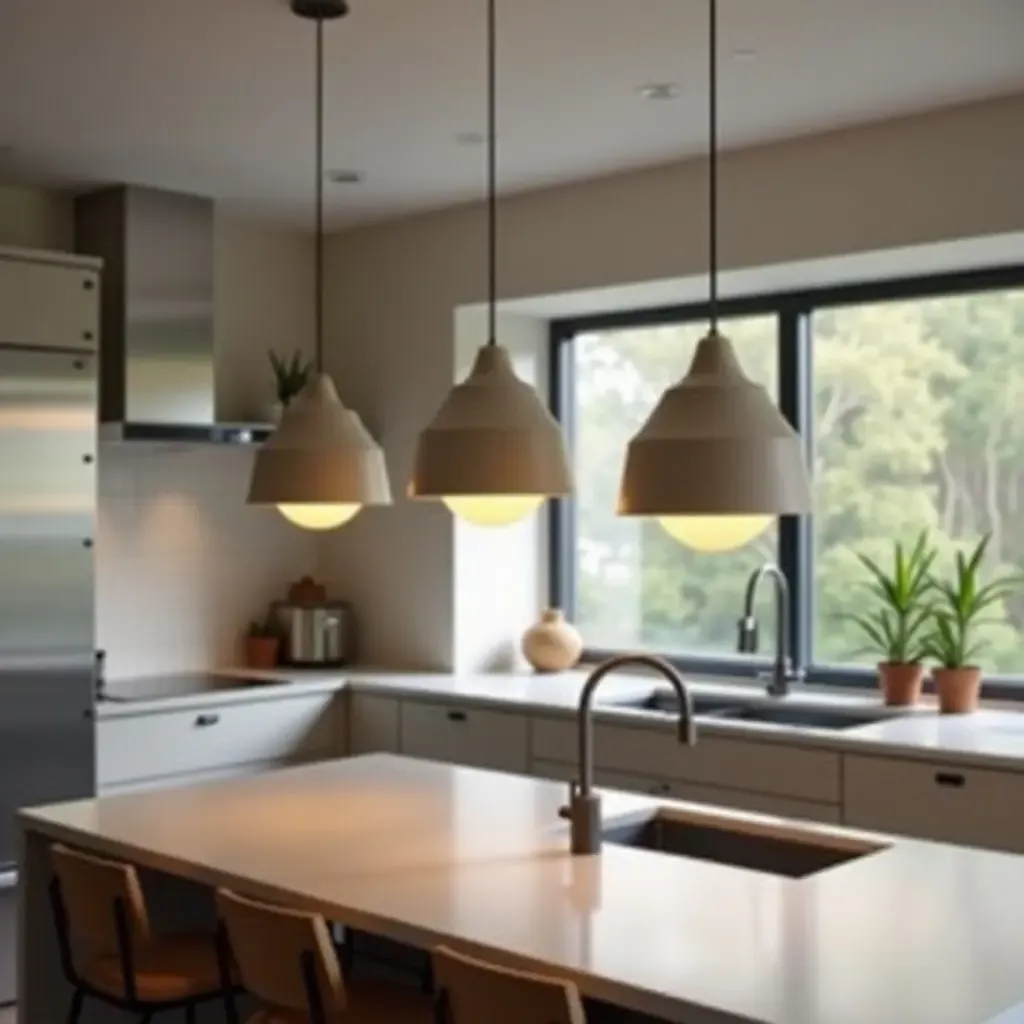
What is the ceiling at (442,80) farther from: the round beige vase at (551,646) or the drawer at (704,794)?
the drawer at (704,794)

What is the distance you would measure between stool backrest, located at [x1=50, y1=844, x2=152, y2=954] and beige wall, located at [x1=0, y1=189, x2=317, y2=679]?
2.46 metres

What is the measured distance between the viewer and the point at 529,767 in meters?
4.71

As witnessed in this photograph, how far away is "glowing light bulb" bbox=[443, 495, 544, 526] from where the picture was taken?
2.85 meters

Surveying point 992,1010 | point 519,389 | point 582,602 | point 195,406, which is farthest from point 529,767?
point 992,1010

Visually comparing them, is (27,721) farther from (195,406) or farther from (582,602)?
(582,602)

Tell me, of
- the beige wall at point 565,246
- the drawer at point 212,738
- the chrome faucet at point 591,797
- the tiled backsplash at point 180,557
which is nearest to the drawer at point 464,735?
the drawer at point 212,738

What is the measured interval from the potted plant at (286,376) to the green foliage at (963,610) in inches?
94.4

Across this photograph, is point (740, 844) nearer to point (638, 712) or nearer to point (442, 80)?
point (638, 712)

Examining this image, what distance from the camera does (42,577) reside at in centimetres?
455

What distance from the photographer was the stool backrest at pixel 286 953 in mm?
2475

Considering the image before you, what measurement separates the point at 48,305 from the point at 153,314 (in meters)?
0.56

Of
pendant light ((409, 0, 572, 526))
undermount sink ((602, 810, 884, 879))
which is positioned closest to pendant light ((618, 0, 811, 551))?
pendant light ((409, 0, 572, 526))

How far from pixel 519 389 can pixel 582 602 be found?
3122mm

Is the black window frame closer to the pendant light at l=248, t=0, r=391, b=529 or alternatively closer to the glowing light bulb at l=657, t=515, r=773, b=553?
the pendant light at l=248, t=0, r=391, b=529
